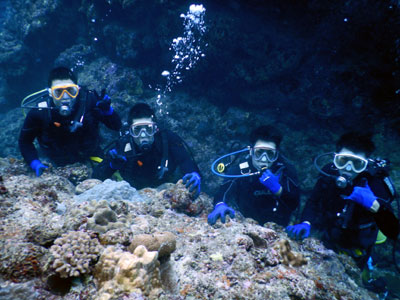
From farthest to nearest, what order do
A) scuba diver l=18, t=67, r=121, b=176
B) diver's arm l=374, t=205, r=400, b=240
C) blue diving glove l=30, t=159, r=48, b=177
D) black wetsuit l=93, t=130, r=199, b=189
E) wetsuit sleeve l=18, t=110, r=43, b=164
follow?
black wetsuit l=93, t=130, r=199, b=189 < wetsuit sleeve l=18, t=110, r=43, b=164 < scuba diver l=18, t=67, r=121, b=176 < blue diving glove l=30, t=159, r=48, b=177 < diver's arm l=374, t=205, r=400, b=240

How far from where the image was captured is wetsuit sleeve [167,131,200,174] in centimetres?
513

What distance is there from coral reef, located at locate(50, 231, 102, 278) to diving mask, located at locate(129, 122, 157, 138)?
3.20 m

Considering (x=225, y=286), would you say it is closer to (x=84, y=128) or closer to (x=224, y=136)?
(x=84, y=128)

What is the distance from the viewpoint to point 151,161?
17.3 feet

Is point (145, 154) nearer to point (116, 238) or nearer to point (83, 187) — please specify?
point (83, 187)

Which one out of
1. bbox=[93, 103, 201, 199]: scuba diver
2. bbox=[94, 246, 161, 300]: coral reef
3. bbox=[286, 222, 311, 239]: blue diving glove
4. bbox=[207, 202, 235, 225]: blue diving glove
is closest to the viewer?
bbox=[94, 246, 161, 300]: coral reef

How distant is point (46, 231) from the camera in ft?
6.31

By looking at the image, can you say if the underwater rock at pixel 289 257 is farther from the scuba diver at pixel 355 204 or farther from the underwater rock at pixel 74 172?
the underwater rock at pixel 74 172

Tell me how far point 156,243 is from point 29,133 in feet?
15.7

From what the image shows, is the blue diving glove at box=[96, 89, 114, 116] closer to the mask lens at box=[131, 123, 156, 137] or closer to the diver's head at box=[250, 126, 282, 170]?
the mask lens at box=[131, 123, 156, 137]

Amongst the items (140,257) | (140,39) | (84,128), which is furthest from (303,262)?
(140,39)

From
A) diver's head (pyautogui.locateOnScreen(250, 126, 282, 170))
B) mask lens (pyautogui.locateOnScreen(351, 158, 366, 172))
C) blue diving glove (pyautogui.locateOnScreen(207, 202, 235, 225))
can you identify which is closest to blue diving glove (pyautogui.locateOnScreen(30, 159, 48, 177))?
blue diving glove (pyautogui.locateOnScreen(207, 202, 235, 225))

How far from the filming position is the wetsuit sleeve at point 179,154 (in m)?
5.13

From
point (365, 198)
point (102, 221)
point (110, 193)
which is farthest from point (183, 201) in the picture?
point (365, 198)
